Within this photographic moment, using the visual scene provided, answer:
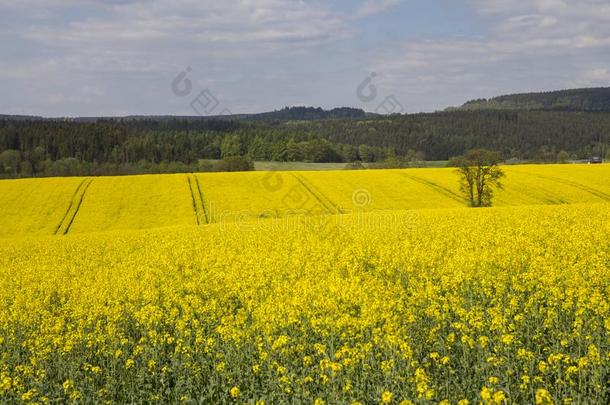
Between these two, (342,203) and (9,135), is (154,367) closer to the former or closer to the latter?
(342,203)

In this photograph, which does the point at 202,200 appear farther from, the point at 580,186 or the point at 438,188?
the point at 580,186

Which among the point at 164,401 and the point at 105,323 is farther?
the point at 105,323

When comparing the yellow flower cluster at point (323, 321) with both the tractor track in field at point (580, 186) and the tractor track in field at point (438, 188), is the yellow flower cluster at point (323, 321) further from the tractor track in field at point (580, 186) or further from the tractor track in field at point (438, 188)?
the tractor track in field at point (580, 186)

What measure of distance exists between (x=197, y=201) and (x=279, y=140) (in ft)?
228

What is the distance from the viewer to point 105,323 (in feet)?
40.1

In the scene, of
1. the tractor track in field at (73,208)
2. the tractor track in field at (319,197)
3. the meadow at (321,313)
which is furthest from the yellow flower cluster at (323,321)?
the tractor track in field at (319,197)

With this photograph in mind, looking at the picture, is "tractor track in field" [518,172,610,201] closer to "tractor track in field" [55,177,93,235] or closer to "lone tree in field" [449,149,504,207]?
"lone tree in field" [449,149,504,207]

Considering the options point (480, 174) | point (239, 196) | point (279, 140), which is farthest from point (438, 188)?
point (279, 140)

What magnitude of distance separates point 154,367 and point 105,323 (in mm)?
3212

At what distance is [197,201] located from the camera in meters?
46.5

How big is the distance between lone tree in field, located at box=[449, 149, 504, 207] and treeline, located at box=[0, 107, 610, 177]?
45.2 meters

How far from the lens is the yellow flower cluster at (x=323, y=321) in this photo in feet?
26.3

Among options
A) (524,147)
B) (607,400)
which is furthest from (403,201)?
(524,147)

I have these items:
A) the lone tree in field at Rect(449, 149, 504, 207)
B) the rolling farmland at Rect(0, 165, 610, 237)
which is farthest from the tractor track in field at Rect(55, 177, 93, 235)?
the lone tree in field at Rect(449, 149, 504, 207)
